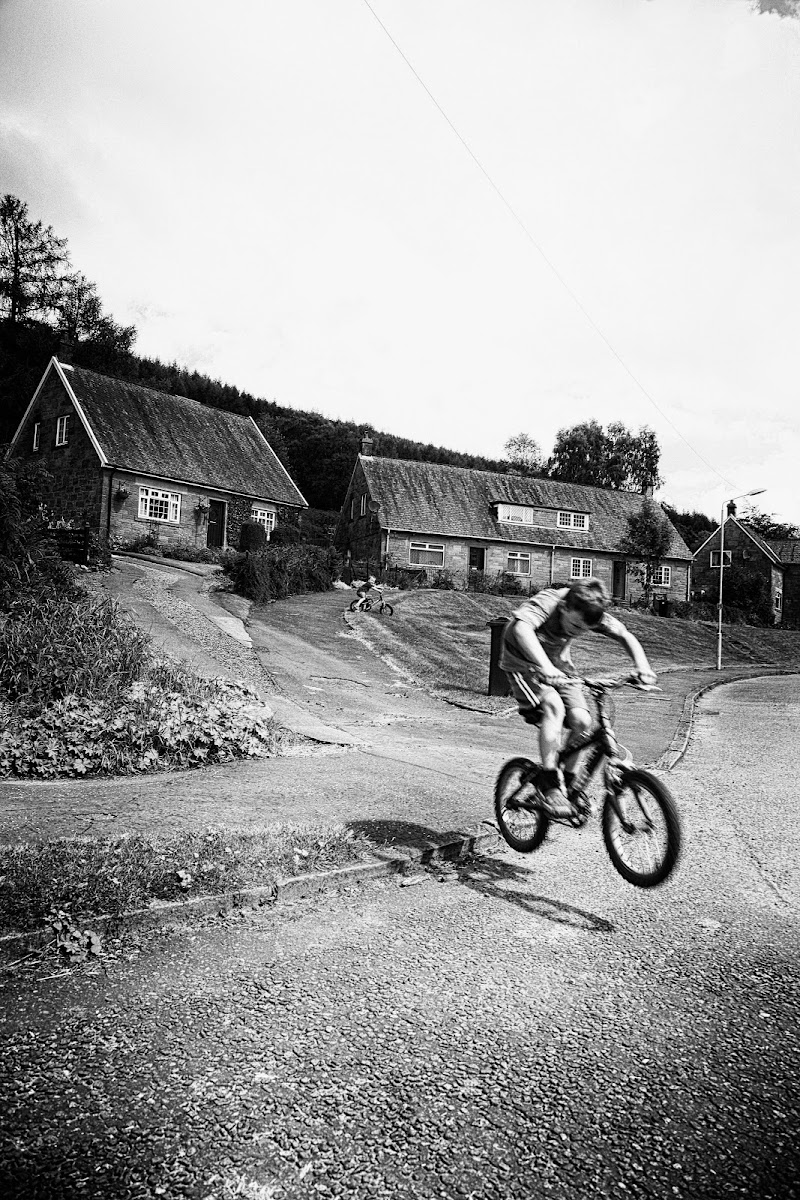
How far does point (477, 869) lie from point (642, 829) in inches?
48.0

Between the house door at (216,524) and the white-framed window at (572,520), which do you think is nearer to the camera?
the house door at (216,524)

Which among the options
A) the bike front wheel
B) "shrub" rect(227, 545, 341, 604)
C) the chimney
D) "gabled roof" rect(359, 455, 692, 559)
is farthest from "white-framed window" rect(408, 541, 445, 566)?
the bike front wheel

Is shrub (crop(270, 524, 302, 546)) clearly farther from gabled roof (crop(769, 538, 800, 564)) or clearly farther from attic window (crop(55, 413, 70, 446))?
gabled roof (crop(769, 538, 800, 564))

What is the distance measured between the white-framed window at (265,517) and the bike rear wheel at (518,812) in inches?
1383

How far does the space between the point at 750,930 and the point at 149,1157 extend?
11.1 feet

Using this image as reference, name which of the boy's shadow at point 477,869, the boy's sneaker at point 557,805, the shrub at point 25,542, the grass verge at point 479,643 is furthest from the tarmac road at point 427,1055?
the grass verge at point 479,643

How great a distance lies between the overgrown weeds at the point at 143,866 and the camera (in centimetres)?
386

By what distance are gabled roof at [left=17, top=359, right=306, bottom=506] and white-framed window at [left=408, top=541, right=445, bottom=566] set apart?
7.59m

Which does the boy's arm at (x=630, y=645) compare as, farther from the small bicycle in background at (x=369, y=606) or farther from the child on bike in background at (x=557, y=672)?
the small bicycle in background at (x=369, y=606)

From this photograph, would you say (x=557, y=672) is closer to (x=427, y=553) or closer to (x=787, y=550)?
(x=427, y=553)

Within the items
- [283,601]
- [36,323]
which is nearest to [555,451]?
[36,323]

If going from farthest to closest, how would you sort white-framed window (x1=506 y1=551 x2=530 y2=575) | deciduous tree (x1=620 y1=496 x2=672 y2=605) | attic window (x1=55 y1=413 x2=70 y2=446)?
deciduous tree (x1=620 y1=496 x2=672 y2=605) → white-framed window (x1=506 y1=551 x2=530 y2=575) → attic window (x1=55 y1=413 x2=70 y2=446)

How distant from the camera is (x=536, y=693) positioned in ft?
17.0

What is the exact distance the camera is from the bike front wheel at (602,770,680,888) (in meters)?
4.33
